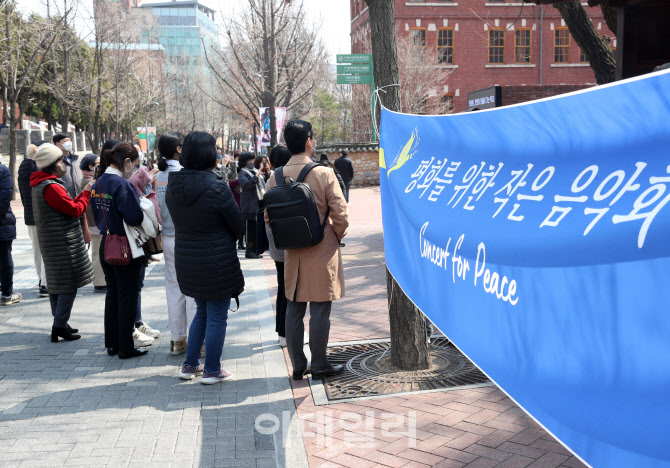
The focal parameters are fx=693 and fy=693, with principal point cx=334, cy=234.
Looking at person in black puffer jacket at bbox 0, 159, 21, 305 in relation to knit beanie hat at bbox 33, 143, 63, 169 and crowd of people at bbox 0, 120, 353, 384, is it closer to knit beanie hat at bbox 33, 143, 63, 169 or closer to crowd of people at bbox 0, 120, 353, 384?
crowd of people at bbox 0, 120, 353, 384

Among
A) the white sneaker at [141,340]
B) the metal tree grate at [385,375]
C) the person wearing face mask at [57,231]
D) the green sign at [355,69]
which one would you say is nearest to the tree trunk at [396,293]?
the metal tree grate at [385,375]

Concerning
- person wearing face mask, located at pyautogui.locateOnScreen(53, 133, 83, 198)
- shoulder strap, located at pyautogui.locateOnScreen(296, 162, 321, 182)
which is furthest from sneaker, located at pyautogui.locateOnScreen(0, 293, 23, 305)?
shoulder strap, located at pyautogui.locateOnScreen(296, 162, 321, 182)

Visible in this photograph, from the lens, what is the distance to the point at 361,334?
669 cm

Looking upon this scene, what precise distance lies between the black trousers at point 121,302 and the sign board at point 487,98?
507 centimetres

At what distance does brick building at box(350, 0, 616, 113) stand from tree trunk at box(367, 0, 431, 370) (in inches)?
1403

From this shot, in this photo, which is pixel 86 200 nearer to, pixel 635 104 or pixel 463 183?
pixel 463 183

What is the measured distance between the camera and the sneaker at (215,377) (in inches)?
206

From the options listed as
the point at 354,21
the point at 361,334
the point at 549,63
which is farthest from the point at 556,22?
the point at 361,334

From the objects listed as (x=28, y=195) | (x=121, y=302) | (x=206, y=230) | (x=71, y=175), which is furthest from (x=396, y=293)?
(x=71, y=175)

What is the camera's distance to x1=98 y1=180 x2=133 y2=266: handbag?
5766 mm

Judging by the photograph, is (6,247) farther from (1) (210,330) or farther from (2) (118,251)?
(1) (210,330)

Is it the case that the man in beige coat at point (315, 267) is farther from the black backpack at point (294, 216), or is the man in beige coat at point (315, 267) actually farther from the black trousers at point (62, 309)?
the black trousers at point (62, 309)

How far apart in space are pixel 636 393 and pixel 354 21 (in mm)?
50219

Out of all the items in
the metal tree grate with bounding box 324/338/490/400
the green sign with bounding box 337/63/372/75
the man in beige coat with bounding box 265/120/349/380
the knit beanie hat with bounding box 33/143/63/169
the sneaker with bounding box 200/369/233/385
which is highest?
the green sign with bounding box 337/63/372/75
